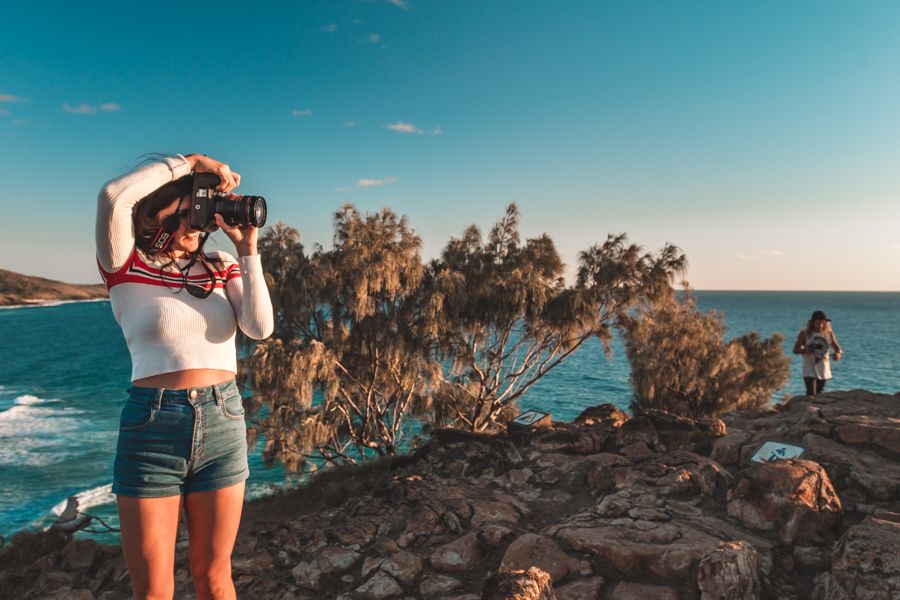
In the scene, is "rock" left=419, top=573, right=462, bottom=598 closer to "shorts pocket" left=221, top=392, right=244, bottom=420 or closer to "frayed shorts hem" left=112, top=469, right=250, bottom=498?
"frayed shorts hem" left=112, top=469, right=250, bottom=498

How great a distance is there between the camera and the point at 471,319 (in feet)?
37.6

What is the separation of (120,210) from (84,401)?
1432 inches

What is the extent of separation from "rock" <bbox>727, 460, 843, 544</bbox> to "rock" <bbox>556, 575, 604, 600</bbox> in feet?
4.86

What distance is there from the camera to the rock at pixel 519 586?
2.29m

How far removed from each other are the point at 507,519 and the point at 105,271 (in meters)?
3.86

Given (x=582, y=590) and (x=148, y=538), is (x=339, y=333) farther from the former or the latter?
(x=148, y=538)

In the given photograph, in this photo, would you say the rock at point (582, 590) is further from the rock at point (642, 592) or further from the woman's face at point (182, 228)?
the woman's face at point (182, 228)

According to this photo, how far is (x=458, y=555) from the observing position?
384 centimetres

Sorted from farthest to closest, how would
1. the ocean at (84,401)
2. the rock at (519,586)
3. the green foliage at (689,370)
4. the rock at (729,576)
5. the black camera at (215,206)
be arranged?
1. the ocean at (84,401)
2. the green foliage at (689,370)
3. the rock at (729,576)
4. the rock at (519,586)
5. the black camera at (215,206)

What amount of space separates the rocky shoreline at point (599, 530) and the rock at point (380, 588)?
10 millimetres

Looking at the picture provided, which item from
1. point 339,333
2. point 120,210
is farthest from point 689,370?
point 120,210

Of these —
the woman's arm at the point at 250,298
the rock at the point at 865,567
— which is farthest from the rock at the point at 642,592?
the woman's arm at the point at 250,298

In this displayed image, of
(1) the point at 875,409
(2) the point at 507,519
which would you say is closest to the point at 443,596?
(2) the point at 507,519

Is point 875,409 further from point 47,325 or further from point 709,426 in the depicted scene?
point 47,325
